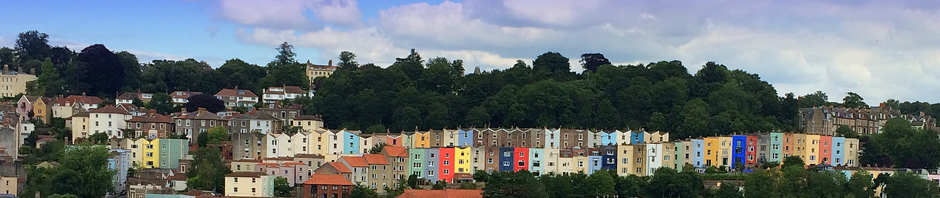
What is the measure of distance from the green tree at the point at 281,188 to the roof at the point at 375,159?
385 cm

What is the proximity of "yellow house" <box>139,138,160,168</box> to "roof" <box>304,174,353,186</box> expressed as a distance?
11.0m

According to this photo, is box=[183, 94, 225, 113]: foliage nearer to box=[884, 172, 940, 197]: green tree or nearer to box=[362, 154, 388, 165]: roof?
box=[362, 154, 388, 165]: roof

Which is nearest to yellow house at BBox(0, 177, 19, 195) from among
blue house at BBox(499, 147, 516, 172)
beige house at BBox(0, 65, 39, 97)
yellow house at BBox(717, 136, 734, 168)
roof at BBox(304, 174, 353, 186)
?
roof at BBox(304, 174, 353, 186)

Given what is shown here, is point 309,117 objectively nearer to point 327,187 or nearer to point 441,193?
point 327,187

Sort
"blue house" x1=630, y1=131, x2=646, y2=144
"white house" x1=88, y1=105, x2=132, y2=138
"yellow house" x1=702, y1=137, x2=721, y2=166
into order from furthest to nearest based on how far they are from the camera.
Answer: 1. "white house" x1=88, y1=105, x2=132, y2=138
2. "blue house" x1=630, y1=131, x2=646, y2=144
3. "yellow house" x1=702, y1=137, x2=721, y2=166

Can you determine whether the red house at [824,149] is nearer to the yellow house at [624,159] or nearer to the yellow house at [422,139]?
the yellow house at [624,159]

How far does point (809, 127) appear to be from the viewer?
8125 centimetres

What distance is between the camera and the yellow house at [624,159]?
6744 cm

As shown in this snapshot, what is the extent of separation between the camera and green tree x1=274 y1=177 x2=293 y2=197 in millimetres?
62000

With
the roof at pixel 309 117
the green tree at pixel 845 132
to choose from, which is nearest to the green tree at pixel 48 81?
the roof at pixel 309 117

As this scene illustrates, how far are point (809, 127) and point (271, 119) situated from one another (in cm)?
3049

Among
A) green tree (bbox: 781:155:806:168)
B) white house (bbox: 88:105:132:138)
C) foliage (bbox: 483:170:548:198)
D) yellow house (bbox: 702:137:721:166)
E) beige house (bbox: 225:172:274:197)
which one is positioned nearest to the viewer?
foliage (bbox: 483:170:548:198)

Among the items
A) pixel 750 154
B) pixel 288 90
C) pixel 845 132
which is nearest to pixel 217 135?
pixel 288 90

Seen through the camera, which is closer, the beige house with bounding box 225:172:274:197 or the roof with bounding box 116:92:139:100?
the beige house with bounding box 225:172:274:197
